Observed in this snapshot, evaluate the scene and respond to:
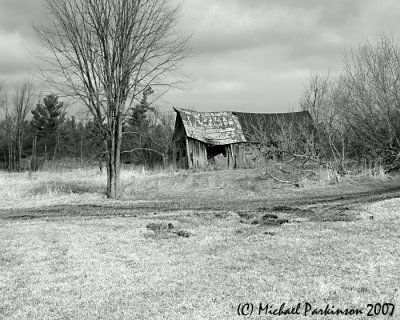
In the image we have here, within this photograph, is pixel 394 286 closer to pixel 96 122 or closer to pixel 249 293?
pixel 249 293

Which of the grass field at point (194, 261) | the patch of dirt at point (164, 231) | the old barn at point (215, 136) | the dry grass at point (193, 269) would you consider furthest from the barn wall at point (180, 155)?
the dry grass at point (193, 269)

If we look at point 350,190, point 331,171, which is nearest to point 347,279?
point 350,190

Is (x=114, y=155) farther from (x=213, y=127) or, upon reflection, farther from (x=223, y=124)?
(x=223, y=124)

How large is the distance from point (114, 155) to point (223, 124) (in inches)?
771

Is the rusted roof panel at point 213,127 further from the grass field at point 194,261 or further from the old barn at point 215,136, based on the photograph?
the grass field at point 194,261

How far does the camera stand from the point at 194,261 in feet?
21.5

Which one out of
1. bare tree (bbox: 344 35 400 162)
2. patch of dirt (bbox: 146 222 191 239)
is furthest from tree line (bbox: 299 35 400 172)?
patch of dirt (bbox: 146 222 191 239)

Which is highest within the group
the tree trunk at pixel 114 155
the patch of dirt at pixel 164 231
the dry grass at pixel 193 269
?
the tree trunk at pixel 114 155

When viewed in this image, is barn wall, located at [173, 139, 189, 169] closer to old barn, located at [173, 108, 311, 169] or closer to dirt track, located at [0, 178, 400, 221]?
old barn, located at [173, 108, 311, 169]

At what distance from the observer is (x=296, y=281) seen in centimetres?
545

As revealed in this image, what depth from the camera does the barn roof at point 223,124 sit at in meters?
34.2

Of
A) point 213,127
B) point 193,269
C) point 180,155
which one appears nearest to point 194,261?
point 193,269

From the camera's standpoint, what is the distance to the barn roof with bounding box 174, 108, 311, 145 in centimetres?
3416

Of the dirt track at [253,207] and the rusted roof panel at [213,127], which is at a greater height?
the rusted roof panel at [213,127]
